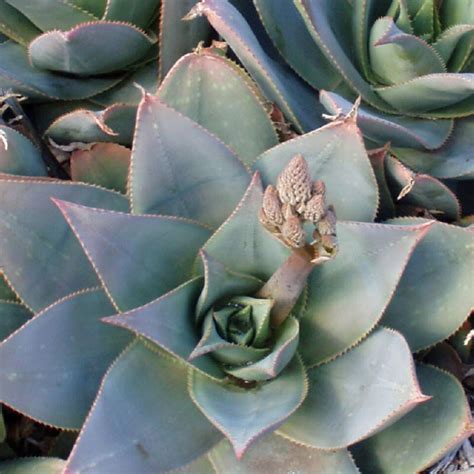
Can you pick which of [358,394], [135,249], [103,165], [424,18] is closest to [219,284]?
[135,249]

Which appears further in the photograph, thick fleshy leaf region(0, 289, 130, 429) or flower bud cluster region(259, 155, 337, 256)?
thick fleshy leaf region(0, 289, 130, 429)

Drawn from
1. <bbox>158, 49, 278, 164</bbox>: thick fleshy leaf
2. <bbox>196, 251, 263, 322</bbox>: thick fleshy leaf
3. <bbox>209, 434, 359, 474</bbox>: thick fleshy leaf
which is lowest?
<bbox>209, 434, 359, 474</bbox>: thick fleshy leaf

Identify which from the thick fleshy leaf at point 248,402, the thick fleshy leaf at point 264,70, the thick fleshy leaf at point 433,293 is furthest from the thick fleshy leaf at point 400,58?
the thick fleshy leaf at point 248,402

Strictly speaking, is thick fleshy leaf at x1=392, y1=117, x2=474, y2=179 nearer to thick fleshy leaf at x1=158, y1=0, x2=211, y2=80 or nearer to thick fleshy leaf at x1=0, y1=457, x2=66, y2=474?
thick fleshy leaf at x1=158, y1=0, x2=211, y2=80

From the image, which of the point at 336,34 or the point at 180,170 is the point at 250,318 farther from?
the point at 336,34

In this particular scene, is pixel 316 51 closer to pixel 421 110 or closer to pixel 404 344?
pixel 421 110

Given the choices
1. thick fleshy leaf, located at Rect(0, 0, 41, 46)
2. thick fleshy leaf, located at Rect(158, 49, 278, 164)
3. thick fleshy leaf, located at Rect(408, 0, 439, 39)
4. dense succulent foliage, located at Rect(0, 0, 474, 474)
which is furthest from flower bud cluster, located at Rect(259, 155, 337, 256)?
thick fleshy leaf, located at Rect(0, 0, 41, 46)

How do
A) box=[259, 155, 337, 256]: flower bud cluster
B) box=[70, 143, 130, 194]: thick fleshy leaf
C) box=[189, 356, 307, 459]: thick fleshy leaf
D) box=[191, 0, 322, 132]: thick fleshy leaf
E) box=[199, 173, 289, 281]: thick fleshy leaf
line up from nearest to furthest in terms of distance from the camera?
box=[259, 155, 337, 256]: flower bud cluster → box=[189, 356, 307, 459]: thick fleshy leaf → box=[199, 173, 289, 281]: thick fleshy leaf → box=[191, 0, 322, 132]: thick fleshy leaf → box=[70, 143, 130, 194]: thick fleshy leaf
